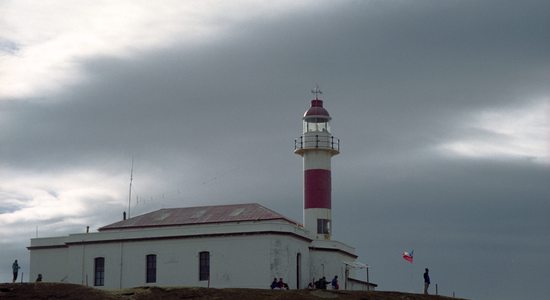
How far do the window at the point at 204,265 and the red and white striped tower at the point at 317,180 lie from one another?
25.6 ft

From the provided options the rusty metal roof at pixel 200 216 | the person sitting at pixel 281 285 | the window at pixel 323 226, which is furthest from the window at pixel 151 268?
the window at pixel 323 226

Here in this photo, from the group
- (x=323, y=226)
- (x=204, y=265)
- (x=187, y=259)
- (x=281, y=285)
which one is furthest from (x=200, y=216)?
(x=281, y=285)

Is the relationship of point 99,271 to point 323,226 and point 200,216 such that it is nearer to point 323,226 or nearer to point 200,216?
point 200,216

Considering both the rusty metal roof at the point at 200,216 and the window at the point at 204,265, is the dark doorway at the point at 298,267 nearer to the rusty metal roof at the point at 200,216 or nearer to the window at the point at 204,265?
the rusty metal roof at the point at 200,216

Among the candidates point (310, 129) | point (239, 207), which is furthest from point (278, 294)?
point (310, 129)

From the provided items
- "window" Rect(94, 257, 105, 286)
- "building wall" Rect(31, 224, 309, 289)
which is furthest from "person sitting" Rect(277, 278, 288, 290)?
"window" Rect(94, 257, 105, 286)

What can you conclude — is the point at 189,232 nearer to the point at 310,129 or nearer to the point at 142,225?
the point at 142,225

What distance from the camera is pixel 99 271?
63.8 meters

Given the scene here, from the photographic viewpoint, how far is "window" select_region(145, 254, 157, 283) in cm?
6197

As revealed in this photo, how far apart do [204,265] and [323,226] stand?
934 centimetres

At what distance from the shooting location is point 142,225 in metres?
64.4

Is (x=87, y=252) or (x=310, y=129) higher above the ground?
(x=310, y=129)

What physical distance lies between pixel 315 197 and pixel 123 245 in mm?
12668

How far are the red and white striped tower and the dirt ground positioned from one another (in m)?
12.5
